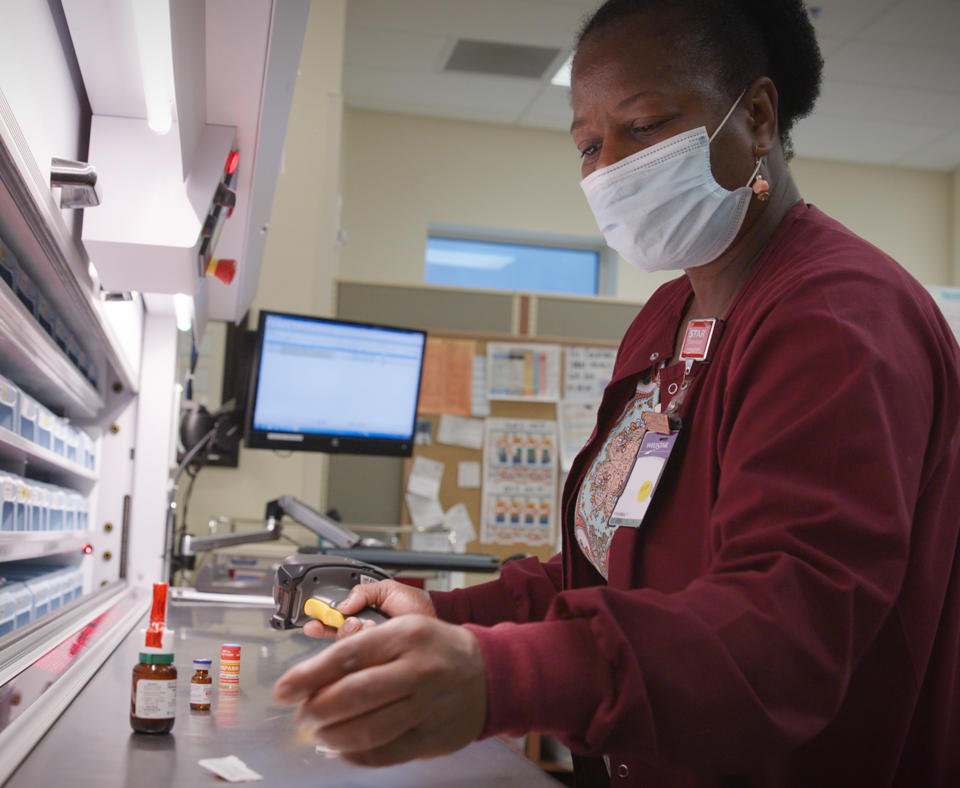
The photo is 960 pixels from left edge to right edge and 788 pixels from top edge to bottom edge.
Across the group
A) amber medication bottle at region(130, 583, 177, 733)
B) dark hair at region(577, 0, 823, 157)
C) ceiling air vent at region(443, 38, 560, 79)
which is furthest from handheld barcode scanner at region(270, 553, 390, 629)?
ceiling air vent at region(443, 38, 560, 79)

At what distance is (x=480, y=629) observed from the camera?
0.55m

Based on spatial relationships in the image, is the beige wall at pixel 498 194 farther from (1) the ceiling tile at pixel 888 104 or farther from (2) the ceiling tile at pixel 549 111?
(1) the ceiling tile at pixel 888 104

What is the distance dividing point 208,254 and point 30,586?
55 cm

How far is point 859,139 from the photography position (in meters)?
5.62

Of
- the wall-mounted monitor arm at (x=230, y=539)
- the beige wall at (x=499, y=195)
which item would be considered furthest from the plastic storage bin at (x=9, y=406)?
the beige wall at (x=499, y=195)

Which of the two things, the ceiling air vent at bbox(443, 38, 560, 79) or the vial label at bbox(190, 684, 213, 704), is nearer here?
the vial label at bbox(190, 684, 213, 704)

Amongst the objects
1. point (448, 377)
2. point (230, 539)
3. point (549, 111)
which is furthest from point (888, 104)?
point (230, 539)

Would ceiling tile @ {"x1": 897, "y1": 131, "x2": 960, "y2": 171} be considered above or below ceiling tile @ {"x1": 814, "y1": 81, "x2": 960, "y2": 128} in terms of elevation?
above

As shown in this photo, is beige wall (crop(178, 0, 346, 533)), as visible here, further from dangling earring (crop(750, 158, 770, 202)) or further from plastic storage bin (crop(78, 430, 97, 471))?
dangling earring (crop(750, 158, 770, 202))

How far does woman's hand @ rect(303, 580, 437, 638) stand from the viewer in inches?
40.2

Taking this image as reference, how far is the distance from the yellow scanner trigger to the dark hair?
0.68m

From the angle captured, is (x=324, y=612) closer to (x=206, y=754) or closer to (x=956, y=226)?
(x=206, y=754)

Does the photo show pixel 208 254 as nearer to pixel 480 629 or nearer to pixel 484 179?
pixel 480 629

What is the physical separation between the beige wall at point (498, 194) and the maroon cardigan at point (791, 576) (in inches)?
188
